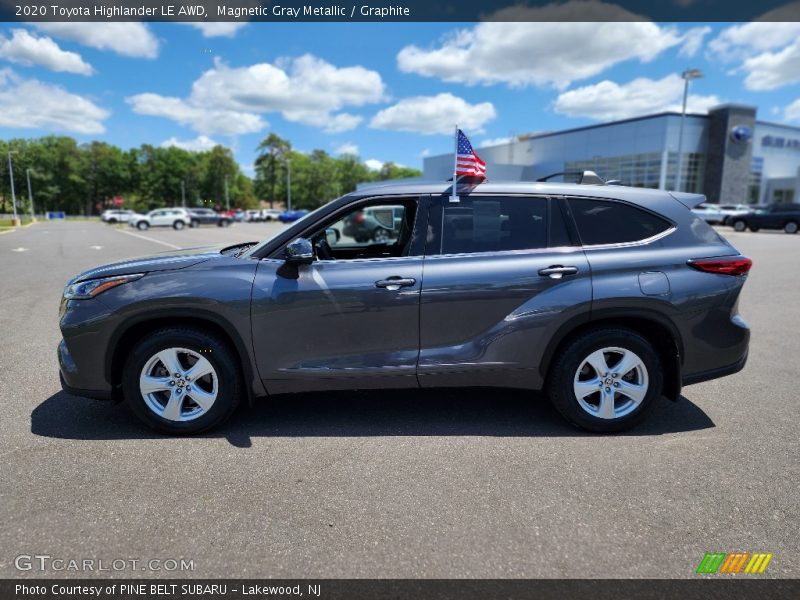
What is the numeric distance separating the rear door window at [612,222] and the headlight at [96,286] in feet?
10.1

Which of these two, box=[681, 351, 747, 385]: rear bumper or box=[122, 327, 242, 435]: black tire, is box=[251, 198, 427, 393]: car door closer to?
box=[122, 327, 242, 435]: black tire

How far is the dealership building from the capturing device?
45.8 m

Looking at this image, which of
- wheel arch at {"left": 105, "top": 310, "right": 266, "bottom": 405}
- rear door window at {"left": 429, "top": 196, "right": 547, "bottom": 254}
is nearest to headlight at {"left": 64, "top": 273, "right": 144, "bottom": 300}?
wheel arch at {"left": 105, "top": 310, "right": 266, "bottom": 405}

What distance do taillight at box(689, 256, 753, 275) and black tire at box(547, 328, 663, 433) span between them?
2.16 ft

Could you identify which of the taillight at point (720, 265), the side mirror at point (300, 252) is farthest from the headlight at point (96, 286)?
the taillight at point (720, 265)

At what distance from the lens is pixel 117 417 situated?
13.1ft

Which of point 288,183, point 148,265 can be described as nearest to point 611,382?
point 148,265

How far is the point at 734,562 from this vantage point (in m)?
2.42

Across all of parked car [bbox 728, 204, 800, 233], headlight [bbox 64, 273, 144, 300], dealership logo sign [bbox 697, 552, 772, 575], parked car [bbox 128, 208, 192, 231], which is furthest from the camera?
parked car [bbox 128, 208, 192, 231]

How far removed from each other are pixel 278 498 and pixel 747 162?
182ft

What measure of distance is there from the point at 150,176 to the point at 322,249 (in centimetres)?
10576

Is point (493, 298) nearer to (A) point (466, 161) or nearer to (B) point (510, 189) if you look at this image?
(B) point (510, 189)

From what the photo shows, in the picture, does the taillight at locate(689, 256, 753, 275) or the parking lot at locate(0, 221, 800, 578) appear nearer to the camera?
the parking lot at locate(0, 221, 800, 578)
